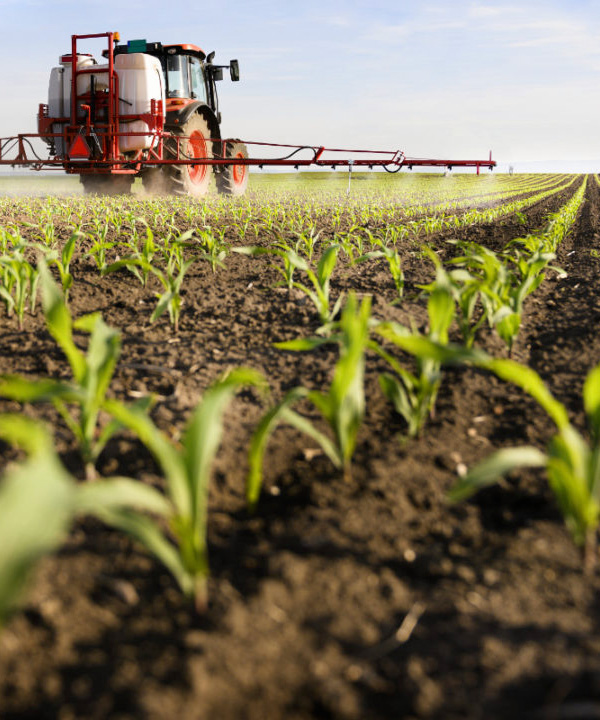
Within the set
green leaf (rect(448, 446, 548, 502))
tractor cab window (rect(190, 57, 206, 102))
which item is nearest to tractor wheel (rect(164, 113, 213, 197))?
tractor cab window (rect(190, 57, 206, 102))

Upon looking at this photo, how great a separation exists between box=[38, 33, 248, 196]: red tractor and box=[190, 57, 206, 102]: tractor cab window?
0.06ft

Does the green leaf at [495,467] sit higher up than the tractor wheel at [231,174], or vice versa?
the tractor wheel at [231,174]

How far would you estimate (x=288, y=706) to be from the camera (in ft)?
3.22

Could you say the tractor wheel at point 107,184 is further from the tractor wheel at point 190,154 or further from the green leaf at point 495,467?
the green leaf at point 495,467

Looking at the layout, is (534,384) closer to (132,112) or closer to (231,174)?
(132,112)

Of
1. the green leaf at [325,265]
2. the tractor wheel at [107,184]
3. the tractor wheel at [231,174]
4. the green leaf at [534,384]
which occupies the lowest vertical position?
the green leaf at [534,384]

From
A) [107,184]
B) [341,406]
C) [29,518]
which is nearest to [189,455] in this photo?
[29,518]

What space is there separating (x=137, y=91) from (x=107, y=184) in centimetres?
325

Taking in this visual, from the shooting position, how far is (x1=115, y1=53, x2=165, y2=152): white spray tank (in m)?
9.27

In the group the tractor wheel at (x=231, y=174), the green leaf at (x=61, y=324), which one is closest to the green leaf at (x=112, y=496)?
the green leaf at (x=61, y=324)

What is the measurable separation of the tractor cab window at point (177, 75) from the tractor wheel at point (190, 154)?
0.50 metres

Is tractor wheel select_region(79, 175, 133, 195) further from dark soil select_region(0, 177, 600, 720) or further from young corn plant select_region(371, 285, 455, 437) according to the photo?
young corn plant select_region(371, 285, 455, 437)

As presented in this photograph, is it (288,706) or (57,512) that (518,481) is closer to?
(288,706)

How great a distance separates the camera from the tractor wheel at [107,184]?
39.1 feet
